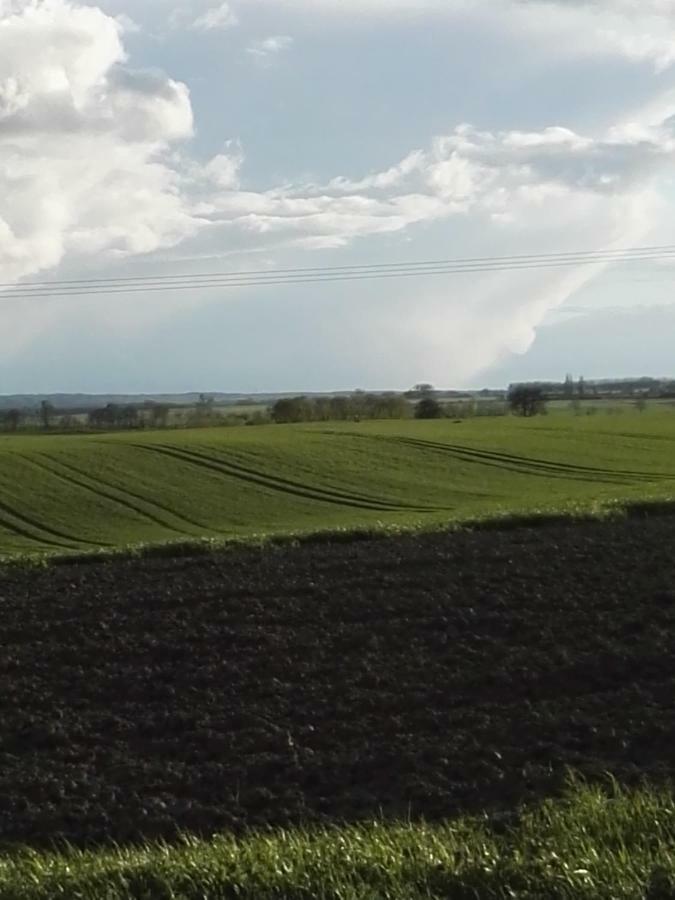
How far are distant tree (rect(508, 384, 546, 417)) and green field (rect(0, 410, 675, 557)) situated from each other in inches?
1327

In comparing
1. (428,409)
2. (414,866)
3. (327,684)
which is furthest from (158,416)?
(414,866)

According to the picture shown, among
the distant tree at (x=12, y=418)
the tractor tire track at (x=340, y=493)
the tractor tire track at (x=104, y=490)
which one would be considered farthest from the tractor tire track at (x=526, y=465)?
the distant tree at (x=12, y=418)

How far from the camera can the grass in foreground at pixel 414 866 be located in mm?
5375

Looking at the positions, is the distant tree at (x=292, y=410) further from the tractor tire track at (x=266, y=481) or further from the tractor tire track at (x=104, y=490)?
the tractor tire track at (x=104, y=490)

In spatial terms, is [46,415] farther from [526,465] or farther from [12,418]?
[526,465]

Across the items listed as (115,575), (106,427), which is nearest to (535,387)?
(106,427)

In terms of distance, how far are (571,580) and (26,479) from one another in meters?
31.0

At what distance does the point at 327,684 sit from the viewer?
1266cm

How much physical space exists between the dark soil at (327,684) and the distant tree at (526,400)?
3007 inches

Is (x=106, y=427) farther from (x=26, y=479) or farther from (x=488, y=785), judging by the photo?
(x=488, y=785)

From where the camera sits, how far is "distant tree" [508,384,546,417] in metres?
96.5

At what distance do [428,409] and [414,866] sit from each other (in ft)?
286

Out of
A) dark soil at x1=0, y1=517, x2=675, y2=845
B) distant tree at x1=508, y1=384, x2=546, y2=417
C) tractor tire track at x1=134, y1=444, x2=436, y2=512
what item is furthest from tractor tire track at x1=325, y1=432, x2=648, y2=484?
distant tree at x1=508, y1=384, x2=546, y2=417

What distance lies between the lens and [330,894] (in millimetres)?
5398
